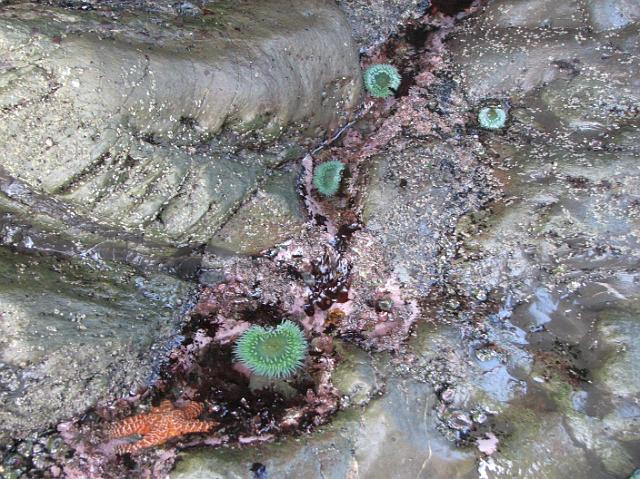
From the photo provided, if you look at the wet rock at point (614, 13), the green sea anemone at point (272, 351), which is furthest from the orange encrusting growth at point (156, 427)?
the wet rock at point (614, 13)

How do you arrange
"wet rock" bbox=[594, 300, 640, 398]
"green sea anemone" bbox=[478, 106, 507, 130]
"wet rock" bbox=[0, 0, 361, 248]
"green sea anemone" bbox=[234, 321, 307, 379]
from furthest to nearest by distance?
"green sea anemone" bbox=[478, 106, 507, 130], "green sea anemone" bbox=[234, 321, 307, 379], "wet rock" bbox=[594, 300, 640, 398], "wet rock" bbox=[0, 0, 361, 248]

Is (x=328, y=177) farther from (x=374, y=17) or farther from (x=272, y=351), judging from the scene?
(x=374, y=17)

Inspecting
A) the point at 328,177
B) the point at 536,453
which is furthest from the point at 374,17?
the point at 536,453

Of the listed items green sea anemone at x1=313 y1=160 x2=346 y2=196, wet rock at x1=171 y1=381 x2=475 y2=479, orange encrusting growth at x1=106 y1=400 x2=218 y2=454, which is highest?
green sea anemone at x1=313 y1=160 x2=346 y2=196

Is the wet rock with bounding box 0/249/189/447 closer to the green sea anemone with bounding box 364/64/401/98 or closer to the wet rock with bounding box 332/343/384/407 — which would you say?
the wet rock with bounding box 332/343/384/407

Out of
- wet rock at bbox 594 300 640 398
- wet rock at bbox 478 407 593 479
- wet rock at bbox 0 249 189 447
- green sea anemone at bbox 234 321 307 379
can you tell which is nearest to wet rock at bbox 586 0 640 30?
wet rock at bbox 594 300 640 398

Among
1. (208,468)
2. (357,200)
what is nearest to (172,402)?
(208,468)

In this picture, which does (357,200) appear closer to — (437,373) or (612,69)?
(437,373)

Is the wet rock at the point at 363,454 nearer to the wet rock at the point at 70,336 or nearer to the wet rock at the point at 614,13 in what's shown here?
the wet rock at the point at 70,336
